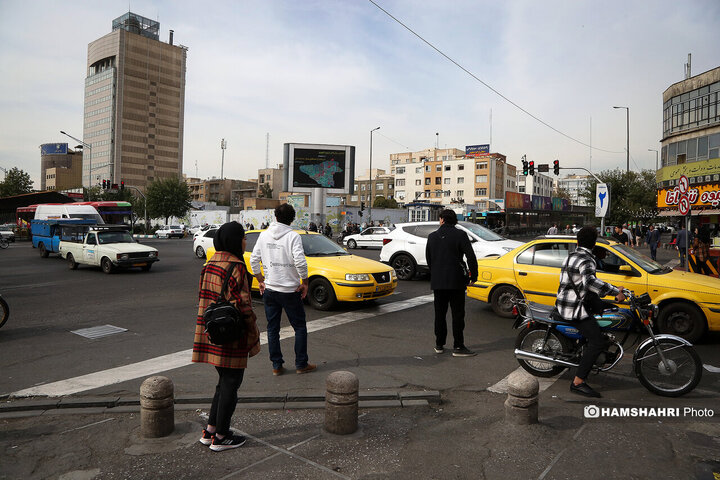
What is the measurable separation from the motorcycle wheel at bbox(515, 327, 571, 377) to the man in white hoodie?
2.48 m

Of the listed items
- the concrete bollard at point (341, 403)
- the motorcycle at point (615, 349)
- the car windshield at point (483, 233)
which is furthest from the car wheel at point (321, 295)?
the car windshield at point (483, 233)

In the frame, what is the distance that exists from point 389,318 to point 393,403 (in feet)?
13.6

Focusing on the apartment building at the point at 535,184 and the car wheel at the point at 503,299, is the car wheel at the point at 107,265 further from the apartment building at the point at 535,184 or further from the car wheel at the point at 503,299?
the apartment building at the point at 535,184

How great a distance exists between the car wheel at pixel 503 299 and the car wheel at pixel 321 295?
2.99m

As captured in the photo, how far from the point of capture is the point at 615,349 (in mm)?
4941

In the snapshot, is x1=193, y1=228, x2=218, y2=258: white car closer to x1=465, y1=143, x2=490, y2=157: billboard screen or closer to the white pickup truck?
the white pickup truck

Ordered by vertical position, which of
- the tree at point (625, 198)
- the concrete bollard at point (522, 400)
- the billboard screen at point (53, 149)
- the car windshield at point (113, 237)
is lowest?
the concrete bollard at point (522, 400)

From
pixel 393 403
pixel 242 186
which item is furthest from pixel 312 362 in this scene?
pixel 242 186

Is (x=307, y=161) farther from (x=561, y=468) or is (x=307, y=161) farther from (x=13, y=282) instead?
(x=561, y=468)

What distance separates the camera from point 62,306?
9828 mm

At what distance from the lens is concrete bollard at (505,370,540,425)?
157 inches

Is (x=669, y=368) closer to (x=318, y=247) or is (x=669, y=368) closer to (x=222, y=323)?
(x=222, y=323)

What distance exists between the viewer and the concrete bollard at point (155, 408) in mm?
3721

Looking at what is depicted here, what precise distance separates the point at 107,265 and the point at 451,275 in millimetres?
13529
